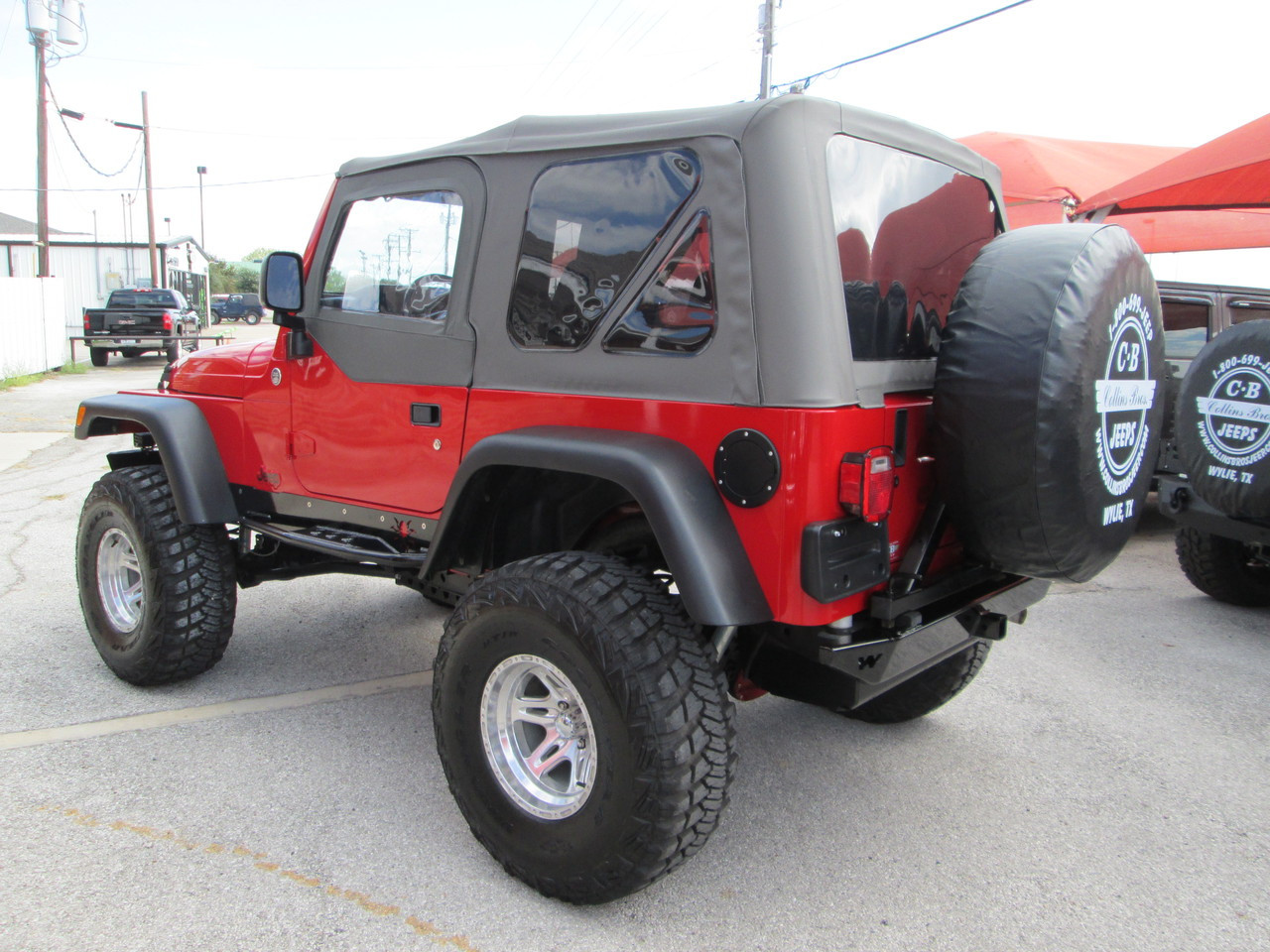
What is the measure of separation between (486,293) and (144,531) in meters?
1.90

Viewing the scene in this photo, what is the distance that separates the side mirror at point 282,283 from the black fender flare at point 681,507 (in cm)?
135

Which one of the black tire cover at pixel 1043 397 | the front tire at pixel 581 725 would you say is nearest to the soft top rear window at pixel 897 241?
the black tire cover at pixel 1043 397

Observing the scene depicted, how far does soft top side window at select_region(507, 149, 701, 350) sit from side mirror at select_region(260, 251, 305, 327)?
3.38 feet

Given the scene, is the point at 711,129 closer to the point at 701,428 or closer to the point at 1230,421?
the point at 701,428

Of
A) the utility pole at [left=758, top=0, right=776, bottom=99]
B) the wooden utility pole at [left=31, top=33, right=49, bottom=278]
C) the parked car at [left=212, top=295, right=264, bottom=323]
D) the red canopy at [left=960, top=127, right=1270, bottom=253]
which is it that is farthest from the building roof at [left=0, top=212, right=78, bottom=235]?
the red canopy at [left=960, top=127, right=1270, bottom=253]

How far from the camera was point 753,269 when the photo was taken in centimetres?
225

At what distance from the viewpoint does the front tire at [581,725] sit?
88.3 inches

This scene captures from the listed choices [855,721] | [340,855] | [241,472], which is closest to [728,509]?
[340,855]

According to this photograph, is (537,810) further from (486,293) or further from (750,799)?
(486,293)

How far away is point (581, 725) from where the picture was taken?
8.12 ft

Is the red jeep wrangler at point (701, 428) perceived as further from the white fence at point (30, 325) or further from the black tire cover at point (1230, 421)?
the white fence at point (30, 325)

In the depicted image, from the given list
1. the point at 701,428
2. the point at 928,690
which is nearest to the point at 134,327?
the point at 928,690

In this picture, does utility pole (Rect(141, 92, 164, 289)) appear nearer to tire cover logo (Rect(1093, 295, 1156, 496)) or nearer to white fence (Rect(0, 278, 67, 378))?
white fence (Rect(0, 278, 67, 378))

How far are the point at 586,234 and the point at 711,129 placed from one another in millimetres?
473
